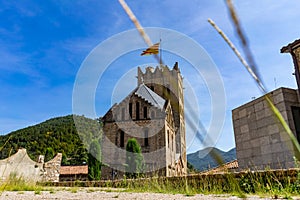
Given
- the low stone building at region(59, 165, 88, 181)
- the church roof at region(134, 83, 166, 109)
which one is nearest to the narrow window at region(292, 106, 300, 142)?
the church roof at region(134, 83, 166, 109)

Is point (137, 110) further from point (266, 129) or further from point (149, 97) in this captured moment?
point (266, 129)

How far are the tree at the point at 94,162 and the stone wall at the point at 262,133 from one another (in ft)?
50.5

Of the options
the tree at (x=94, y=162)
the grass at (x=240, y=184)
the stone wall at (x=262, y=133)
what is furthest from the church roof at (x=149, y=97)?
the stone wall at (x=262, y=133)

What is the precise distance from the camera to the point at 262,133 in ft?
16.6

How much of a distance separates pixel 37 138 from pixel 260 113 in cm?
4118

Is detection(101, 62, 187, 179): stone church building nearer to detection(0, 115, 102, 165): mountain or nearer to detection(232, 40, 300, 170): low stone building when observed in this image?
detection(0, 115, 102, 165): mountain

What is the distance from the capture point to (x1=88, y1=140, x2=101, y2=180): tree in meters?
19.0

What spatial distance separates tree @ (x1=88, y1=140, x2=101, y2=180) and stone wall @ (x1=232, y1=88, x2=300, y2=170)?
15.4 metres

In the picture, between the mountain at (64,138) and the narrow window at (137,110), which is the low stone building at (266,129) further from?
the mountain at (64,138)

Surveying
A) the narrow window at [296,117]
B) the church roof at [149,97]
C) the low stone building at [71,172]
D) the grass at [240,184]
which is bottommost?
the grass at [240,184]

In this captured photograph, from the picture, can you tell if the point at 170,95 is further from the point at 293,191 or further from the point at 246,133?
the point at 246,133

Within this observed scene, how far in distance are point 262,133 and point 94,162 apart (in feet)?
54.2

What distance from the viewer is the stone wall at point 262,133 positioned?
15.3ft

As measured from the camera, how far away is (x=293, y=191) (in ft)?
12.7
